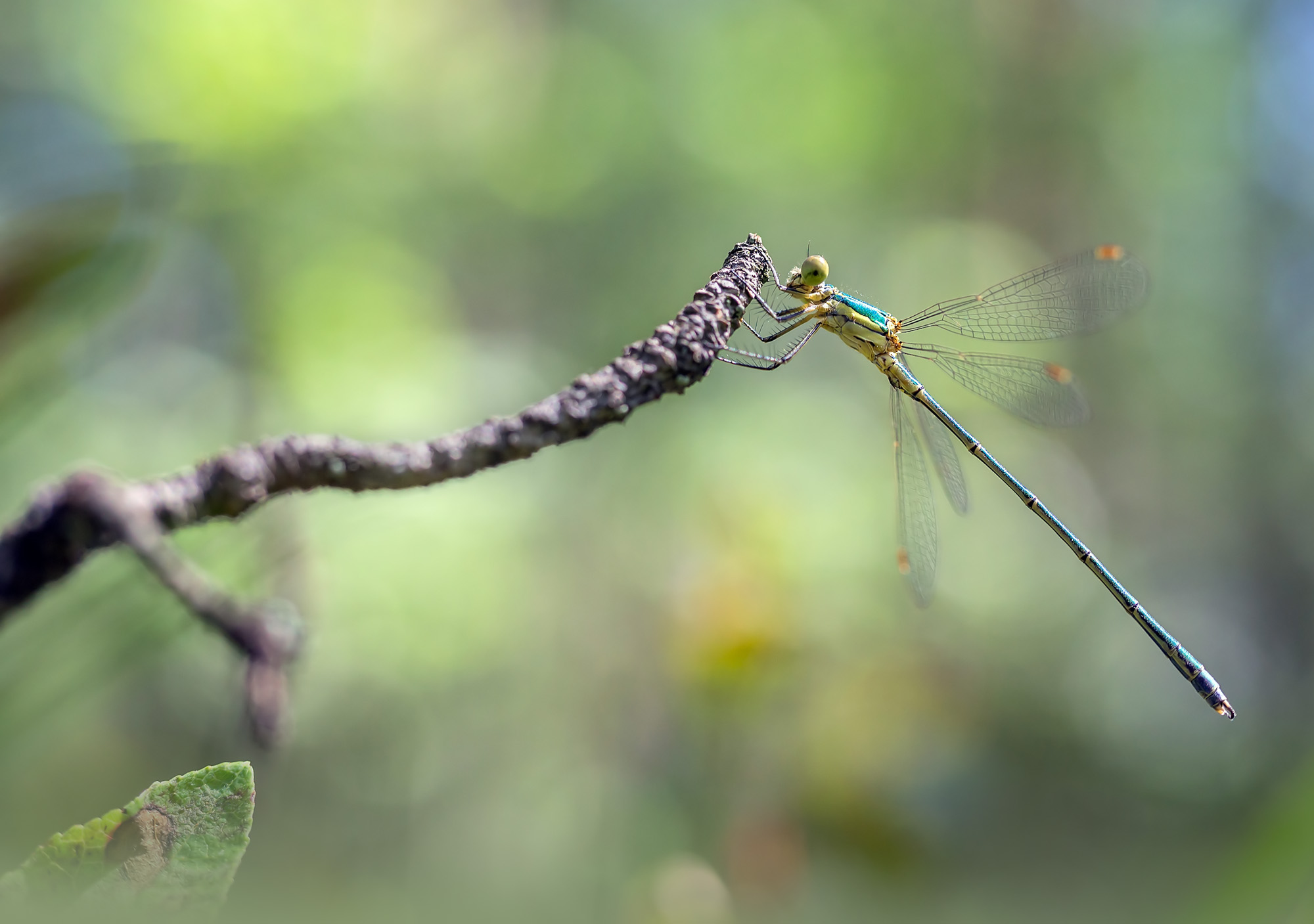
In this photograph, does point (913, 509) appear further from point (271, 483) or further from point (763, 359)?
point (271, 483)

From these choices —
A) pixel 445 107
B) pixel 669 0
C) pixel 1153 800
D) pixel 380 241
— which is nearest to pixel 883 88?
pixel 669 0

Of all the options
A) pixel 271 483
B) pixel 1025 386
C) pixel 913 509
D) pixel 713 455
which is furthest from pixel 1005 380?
pixel 271 483

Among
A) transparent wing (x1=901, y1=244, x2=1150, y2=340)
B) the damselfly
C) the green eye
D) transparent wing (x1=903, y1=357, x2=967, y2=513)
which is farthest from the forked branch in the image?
transparent wing (x1=901, y1=244, x2=1150, y2=340)

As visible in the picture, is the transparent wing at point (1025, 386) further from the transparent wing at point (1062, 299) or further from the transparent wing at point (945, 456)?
the transparent wing at point (945, 456)

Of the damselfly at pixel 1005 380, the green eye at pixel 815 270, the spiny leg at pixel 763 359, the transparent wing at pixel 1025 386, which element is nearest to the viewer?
the spiny leg at pixel 763 359

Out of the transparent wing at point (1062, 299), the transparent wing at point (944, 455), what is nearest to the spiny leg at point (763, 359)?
the transparent wing at point (944, 455)

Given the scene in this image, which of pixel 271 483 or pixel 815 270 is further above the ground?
pixel 815 270

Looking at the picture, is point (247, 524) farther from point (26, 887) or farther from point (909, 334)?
point (909, 334)
